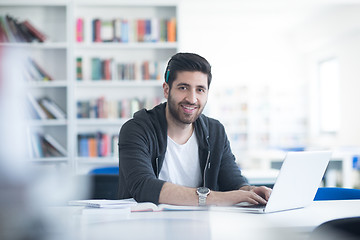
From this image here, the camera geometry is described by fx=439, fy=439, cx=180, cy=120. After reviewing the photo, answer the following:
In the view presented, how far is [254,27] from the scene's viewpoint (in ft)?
27.7

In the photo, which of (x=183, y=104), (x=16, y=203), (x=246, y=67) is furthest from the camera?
(x=246, y=67)

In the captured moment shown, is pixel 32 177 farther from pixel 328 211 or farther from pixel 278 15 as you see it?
pixel 278 15

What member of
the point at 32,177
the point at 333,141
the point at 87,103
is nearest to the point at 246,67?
the point at 333,141

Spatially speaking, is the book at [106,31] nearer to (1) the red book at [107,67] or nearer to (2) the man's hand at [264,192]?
(1) the red book at [107,67]

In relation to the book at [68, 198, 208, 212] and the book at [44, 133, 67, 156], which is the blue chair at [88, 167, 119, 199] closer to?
the book at [68, 198, 208, 212]

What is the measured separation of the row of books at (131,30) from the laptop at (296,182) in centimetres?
326

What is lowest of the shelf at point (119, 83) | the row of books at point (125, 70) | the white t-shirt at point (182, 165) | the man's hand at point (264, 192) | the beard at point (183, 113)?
the man's hand at point (264, 192)

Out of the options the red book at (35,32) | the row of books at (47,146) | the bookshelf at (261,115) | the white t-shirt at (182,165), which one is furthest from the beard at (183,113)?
the bookshelf at (261,115)

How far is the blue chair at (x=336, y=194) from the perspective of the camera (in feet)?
5.77

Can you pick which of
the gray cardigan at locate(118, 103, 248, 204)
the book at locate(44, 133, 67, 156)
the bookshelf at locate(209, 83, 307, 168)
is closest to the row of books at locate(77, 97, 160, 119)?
the book at locate(44, 133, 67, 156)

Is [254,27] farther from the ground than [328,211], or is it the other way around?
[254,27]

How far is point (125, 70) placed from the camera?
14.6 feet

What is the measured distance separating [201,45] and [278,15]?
1919 mm

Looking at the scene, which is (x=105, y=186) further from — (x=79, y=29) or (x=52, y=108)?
(x=79, y=29)
